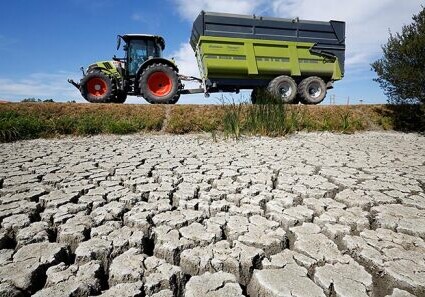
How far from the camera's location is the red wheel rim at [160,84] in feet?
23.3

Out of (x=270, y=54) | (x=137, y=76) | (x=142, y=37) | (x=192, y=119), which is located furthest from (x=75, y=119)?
(x=270, y=54)

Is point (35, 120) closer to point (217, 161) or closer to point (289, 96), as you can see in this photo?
point (217, 161)

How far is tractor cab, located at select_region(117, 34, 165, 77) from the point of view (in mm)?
7301

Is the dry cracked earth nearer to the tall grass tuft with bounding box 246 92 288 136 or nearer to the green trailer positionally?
the tall grass tuft with bounding box 246 92 288 136

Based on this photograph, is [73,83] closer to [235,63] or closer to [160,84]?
[160,84]

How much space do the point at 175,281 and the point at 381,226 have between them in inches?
45.1

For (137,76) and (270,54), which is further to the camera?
(270,54)

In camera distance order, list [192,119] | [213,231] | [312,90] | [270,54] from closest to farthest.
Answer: [213,231]
[192,119]
[270,54]
[312,90]

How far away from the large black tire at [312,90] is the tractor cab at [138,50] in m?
3.80

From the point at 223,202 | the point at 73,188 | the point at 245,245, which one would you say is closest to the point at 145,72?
the point at 73,188

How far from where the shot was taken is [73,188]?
2.21 meters

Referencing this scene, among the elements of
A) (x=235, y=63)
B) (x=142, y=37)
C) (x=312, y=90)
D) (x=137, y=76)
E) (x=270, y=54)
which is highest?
(x=142, y=37)

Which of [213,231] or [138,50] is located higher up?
[138,50]

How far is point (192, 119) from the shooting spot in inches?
247
